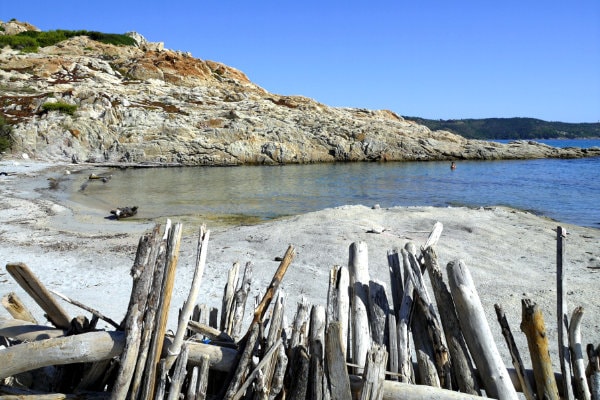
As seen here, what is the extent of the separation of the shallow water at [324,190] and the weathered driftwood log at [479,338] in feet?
53.5

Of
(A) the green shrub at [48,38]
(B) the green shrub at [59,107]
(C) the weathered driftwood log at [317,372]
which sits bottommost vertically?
(C) the weathered driftwood log at [317,372]

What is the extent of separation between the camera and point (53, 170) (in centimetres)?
3812

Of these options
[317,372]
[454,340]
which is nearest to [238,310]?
[317,372]

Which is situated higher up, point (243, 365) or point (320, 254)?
point (243, 365)

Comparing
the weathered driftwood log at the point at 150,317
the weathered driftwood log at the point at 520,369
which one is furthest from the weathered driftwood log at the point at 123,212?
the weathered driftwood log at the point at 520,369

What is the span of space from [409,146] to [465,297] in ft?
187

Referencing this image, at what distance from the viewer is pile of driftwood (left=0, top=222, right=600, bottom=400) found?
10.8 ft

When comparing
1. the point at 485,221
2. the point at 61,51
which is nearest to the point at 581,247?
the point at 485,221

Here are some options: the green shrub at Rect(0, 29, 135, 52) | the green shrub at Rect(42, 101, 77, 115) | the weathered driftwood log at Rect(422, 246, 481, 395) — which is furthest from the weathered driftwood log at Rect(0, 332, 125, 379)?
the green shrub at Rect(0, 29, 135, 52)

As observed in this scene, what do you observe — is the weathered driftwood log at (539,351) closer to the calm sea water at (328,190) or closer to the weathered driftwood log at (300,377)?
the weathered driftwood log at (300,377)

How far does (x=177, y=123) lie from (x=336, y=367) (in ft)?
173

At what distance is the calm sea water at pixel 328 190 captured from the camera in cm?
2373

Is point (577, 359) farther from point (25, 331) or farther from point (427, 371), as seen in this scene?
point (25, 331)

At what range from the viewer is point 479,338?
346 centimetres
